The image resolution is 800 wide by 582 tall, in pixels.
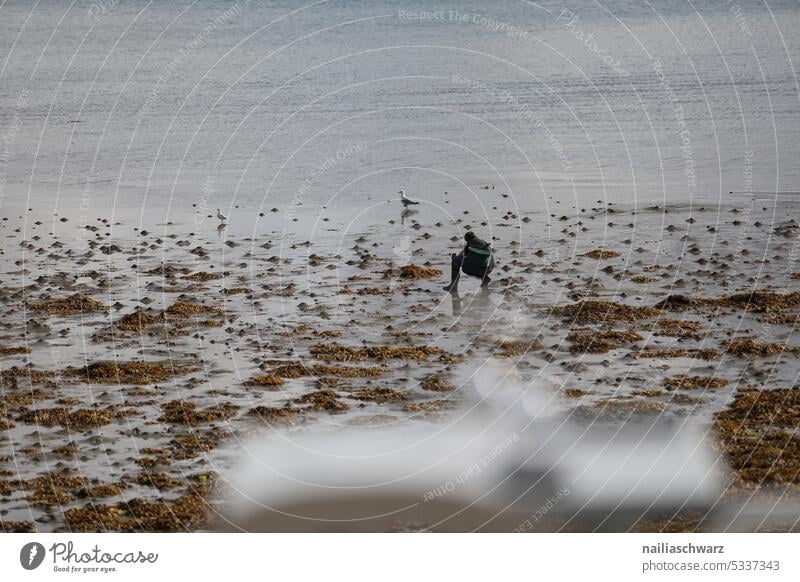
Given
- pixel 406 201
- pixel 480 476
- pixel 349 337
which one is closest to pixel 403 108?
pixel 406 201

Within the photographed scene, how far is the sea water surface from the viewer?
3634 centimetres

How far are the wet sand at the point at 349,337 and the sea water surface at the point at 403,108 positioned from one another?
3698 mm

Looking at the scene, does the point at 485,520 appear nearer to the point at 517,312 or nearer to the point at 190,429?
the point at 190,429

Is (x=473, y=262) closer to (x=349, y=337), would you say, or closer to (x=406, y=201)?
(x=349, y=337)

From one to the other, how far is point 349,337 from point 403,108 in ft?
91.1

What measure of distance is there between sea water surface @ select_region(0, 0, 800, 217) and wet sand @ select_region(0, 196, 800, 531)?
12.1 ft

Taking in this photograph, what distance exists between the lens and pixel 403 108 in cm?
4894

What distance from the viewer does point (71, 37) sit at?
78.9 meters

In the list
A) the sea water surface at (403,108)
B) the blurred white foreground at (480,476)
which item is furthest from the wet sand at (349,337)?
the sea water surface at (403,108)

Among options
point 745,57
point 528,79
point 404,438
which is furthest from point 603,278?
point 745,57

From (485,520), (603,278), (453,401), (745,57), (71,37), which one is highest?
(71,37)

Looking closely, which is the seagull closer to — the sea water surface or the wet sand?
the wet sand

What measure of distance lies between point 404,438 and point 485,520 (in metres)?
2.90

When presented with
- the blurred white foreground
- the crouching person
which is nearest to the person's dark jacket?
the crouching person
